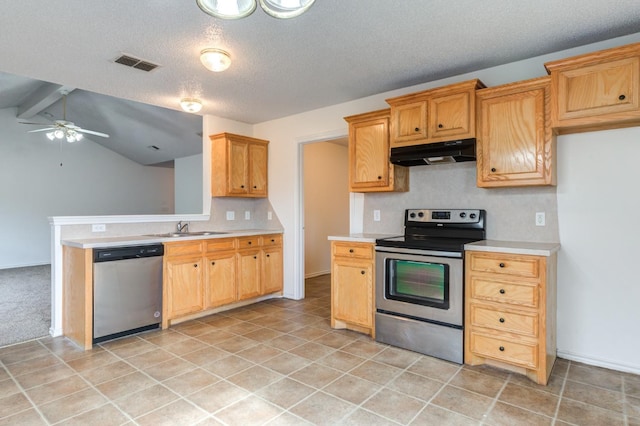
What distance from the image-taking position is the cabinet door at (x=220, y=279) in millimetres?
3963

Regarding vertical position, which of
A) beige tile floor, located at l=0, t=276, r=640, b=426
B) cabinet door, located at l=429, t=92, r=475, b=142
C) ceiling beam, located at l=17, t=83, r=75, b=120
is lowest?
beige tile floor, located at l=0, t=276, r=640, b=426

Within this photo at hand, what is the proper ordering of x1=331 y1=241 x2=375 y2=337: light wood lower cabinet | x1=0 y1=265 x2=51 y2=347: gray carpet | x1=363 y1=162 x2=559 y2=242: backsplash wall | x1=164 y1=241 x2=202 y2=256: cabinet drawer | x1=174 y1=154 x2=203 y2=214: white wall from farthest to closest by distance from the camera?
x1=174 y1=154 x2=203 y2=214: white wall, x1=164 y1=241 x2=202 y2=256: cabinet drawer, x1=0 y1=265 x2=51 y2=347: gray carpet, x1=331 y1=241 x2=375 y2=337: light wood lower cabinet, x1=363 y1=162 x2=559 y2=242: backsplash wall

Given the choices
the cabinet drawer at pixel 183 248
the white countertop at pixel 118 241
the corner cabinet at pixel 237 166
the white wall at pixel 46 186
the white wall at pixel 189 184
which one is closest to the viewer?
the white countertop at pixel 118 241

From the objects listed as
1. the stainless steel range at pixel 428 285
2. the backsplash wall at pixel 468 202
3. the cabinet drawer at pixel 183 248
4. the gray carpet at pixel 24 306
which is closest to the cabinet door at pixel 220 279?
the cabinet drawer at pixel 183 248

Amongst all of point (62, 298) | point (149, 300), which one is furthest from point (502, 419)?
point (62, 298)

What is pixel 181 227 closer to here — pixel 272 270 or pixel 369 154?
pixel 272 270

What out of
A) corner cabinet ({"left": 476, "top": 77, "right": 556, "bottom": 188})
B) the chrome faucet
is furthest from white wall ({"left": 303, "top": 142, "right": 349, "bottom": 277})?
corner cabinet ({"left": 476, "top": 77, "right": 556, "bottom": 188})

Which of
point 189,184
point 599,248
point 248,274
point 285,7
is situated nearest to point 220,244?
point 248,274

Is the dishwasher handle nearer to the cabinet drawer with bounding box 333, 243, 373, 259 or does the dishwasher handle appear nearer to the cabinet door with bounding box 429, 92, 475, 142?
the cabinet drawer with bounding box 333, 243, 373, 259

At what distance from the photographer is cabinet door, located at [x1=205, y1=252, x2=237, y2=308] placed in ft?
13.0

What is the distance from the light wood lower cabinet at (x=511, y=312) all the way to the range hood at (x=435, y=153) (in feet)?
2.76

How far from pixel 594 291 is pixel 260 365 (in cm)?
261

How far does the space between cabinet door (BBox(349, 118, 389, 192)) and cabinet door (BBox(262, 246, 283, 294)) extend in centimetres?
160

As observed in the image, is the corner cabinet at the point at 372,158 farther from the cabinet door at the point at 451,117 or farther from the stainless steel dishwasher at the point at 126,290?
the stainless steel dishwasher at the point at 126,290
